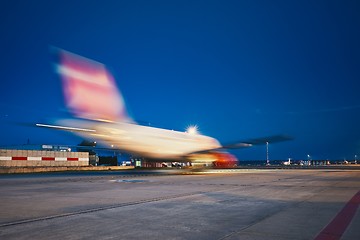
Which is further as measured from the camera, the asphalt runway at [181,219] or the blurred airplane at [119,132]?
the blurred airplane at [119,132]

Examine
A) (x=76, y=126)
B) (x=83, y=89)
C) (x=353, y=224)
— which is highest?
(x=83, y=89)

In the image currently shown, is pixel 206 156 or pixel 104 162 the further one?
pixel 104 162

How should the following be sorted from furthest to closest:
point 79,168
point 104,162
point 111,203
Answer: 1. point 104,162
2. point 79,168
3. point 111,203

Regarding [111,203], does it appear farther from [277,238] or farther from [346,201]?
[346,201]

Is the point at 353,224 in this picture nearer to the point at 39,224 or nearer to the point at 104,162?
the point at 39,224

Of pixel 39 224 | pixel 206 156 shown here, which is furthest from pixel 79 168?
pixel 39 224

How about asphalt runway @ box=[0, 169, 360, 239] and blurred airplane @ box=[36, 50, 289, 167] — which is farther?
blurred airplane @ box=[36, 50, 289, 167]

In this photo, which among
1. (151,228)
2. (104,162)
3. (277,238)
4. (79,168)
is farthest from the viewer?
(104,162)

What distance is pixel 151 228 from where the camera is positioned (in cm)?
786

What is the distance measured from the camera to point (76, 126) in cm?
3031

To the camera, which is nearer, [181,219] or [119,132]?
[181,219]

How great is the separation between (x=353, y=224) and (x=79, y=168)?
49339 millimetres

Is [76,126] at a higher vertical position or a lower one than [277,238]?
higher

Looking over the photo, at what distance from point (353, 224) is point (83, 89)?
39.7 m
